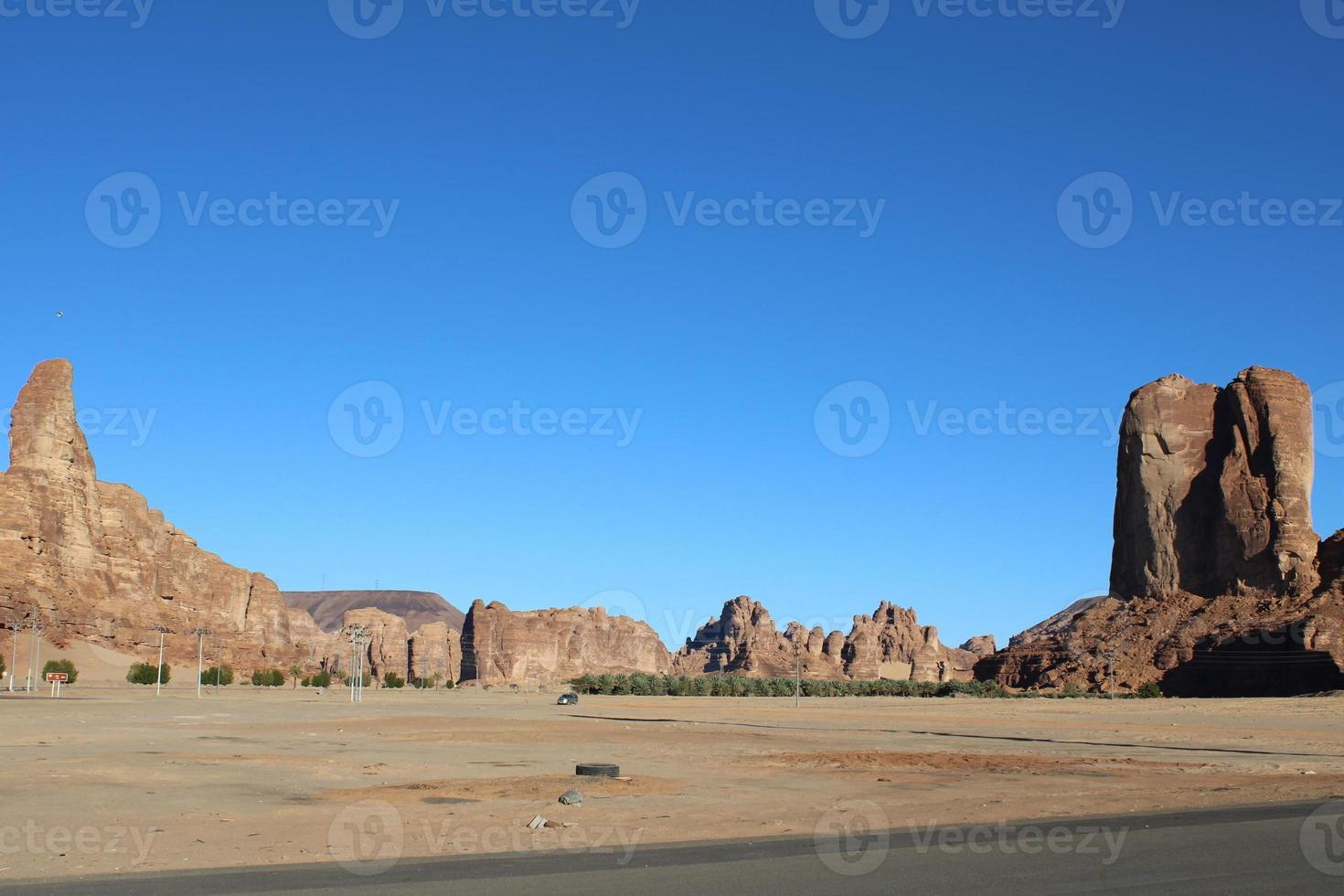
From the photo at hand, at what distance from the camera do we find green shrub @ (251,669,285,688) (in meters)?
128

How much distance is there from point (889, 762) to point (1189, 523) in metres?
101

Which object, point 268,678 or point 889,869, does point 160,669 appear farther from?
point 889,869

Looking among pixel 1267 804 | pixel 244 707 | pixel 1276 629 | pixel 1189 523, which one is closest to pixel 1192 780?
pixel 1267 804

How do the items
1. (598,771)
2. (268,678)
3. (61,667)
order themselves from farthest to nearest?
1. (268,678)
2. (61,667)
3. (598,771)

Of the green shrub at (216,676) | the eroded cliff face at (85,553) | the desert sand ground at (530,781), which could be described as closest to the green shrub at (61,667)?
the eroded cliff face at (85,553)

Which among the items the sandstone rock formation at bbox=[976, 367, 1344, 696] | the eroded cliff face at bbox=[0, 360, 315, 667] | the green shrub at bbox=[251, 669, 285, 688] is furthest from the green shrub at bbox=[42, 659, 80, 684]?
the sandstone rock formation at bbox=[976, 367, 1344, 696]

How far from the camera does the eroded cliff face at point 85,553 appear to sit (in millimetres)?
119812

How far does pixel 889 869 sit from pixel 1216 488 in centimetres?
11701

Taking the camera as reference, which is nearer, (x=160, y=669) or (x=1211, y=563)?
(x=160, y=669)

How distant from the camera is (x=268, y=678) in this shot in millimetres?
131000

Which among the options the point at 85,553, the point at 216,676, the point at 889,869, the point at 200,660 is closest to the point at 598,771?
the point at 889,869

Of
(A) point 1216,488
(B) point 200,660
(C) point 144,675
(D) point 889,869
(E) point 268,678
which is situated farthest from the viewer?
(E) point 268,678

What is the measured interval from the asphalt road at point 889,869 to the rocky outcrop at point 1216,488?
9992 centimetres

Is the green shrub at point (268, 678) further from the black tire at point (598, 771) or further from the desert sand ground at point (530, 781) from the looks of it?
the black tire at point (598, 771)
